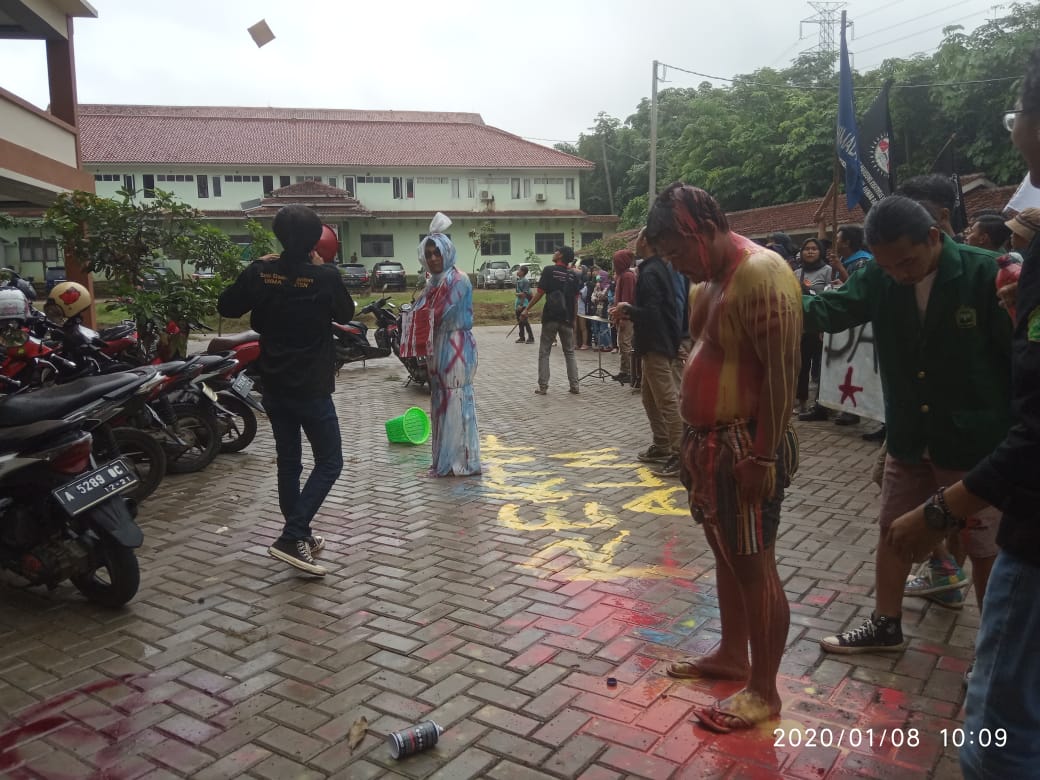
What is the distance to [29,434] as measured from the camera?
3668mm

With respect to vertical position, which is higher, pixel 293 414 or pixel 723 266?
pixel 723 266

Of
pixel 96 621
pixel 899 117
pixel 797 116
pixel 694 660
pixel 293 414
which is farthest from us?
pixel 797 116

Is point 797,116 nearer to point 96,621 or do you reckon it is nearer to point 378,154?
point 378,154

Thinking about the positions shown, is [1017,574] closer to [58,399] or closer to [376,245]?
[58,399]

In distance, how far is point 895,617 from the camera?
318 centimetres

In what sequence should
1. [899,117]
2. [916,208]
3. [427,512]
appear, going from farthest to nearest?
[899,117], [427,512], [916,208]

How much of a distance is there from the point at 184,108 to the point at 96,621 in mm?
43611

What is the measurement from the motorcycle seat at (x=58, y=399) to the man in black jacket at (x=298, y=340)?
76 centimetres

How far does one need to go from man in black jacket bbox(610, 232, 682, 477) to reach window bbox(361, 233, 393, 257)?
3504 cm

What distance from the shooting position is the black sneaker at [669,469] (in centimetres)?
613

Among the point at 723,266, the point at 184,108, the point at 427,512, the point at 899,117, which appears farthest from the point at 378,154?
the point at 723,266

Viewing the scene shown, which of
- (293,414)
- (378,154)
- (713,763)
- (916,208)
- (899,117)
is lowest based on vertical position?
(713,763)

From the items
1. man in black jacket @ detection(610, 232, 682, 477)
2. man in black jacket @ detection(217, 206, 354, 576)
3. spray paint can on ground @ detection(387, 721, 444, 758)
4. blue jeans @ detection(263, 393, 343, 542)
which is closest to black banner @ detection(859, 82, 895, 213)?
man in black jacket @ detection(610, 232, 682, 477)

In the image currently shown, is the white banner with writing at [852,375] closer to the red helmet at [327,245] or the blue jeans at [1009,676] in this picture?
the red helmet at [327,245]
